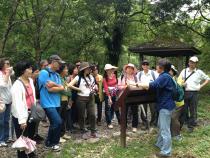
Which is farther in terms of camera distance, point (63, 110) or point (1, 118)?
point (63, 110)

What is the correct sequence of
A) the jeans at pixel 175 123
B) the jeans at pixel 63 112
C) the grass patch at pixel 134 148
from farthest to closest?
the jeans at pixel 175 123 → the jeans at pixel 63 112 → the grass patch at pixel 134 148

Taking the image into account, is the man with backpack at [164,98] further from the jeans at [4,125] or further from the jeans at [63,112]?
the jeans at [4,125]

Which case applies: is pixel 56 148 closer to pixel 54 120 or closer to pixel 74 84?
pixel 54 120

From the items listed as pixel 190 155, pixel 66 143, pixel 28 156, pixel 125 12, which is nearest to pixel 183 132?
pixel 190 155

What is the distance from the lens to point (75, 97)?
819cm

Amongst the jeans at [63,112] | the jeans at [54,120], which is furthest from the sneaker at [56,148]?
the jeans at [63,112]

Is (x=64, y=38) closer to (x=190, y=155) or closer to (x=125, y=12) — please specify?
(x=125, y=12)

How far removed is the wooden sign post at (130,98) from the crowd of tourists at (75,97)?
240 millimetres

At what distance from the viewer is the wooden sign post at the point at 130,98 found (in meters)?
7.18

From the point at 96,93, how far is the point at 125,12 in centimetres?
1250

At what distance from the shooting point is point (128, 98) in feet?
24.1

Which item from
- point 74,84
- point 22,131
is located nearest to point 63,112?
point 74,84

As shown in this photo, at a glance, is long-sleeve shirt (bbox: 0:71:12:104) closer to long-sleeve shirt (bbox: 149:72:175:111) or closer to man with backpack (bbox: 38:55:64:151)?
man with backpack (bbox: 38:55:64:151)

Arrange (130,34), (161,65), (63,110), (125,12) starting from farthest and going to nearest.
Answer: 1. (130,34)
2. (125,12)
3. (63,110)
4. (161,65)
